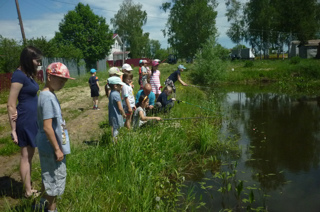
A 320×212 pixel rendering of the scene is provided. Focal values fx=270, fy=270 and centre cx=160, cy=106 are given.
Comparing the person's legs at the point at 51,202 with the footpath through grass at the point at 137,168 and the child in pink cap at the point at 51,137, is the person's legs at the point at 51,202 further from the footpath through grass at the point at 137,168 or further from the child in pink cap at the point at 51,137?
the footpath through grass at the point at 137,168

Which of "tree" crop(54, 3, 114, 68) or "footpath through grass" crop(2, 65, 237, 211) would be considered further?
"tree" crop(54, 3, 114, 68)

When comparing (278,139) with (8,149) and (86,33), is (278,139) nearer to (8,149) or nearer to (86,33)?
(8,149)

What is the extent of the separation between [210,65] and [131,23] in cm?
3094

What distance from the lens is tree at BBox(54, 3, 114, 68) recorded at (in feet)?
131

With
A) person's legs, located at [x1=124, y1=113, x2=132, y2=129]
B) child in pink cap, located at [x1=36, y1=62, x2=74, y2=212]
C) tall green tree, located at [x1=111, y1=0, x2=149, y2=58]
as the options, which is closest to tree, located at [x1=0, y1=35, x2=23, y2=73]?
person's legs, located at [x1=124, y1=113, x2=132, y2=129]

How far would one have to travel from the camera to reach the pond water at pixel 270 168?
3959 millimetres

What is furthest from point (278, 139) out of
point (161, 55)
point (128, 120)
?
point (161, 55)

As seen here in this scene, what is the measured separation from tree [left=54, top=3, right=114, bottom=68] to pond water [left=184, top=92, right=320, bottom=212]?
33.9m

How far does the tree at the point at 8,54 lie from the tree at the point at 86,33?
77.4 feet

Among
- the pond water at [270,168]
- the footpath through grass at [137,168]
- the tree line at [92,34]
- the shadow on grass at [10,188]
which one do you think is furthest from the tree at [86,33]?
the shadow on grass at [10,188]

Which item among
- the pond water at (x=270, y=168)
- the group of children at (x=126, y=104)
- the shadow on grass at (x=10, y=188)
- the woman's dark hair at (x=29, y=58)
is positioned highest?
the woman's dark hair at (x=29, y=58)

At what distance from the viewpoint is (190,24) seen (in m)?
34.6

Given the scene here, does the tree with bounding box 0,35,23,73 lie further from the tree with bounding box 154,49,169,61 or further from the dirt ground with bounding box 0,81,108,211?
the tree with bounding box 154,49,169,61

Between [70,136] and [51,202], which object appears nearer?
[51,202]
